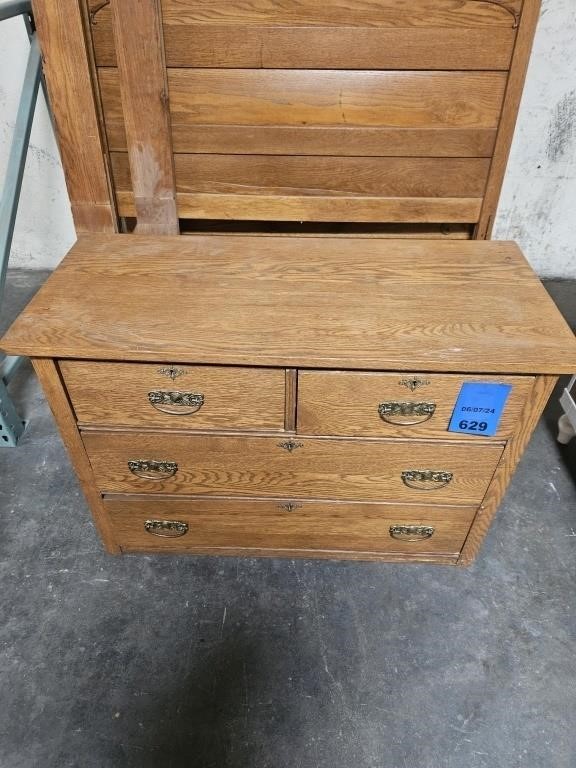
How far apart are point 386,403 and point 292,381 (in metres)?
0.23

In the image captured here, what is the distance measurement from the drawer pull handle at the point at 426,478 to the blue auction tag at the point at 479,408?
162 millimetres

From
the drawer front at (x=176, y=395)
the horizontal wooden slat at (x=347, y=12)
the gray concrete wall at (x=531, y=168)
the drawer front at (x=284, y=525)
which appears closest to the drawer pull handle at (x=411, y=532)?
the drawer front at (x=284, y=525)

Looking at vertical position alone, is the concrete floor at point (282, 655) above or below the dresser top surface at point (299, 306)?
below

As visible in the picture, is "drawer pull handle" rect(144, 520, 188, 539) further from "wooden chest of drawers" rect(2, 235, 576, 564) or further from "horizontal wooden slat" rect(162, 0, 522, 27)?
"horizontal wooden slat" rect(162, 0, 522, 27)

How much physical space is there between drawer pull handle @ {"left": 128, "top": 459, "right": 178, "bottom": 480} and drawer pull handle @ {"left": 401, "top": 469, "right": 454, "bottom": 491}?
2.05ft

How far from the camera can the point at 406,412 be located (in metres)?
1.24

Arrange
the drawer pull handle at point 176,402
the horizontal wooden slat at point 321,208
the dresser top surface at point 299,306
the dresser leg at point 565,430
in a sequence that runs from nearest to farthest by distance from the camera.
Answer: the dresser top surface at point 299,306 → the drawer pull handle at point 176,402 → the horizontal wooden slat at point 321,208 → the dresser leg at point 565,430

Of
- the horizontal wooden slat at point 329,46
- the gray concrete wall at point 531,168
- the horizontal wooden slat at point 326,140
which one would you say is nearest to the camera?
the horizontal wooden slat at point 329,46

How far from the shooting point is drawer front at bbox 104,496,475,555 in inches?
59.2

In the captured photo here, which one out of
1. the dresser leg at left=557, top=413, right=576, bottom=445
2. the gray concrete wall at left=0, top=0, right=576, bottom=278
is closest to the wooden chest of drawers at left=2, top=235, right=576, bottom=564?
the dresser leg at left=557, top=413, right=576, bottom=445

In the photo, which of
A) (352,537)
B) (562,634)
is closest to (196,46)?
(352,537)

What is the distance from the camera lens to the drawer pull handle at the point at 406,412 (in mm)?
1230

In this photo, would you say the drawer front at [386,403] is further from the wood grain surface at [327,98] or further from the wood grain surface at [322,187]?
the wood grain surface at [327,98]

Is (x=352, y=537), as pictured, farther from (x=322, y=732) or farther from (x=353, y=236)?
(x=353, y=236)
